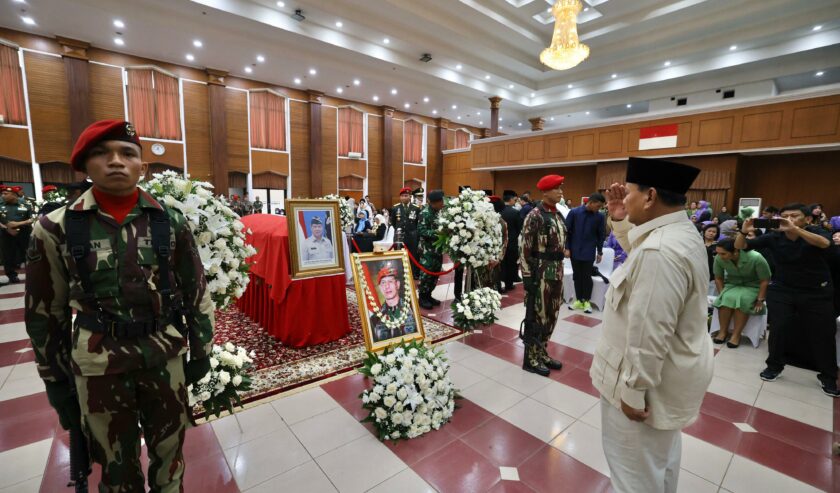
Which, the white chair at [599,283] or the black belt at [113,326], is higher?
the black belt at [113,326]

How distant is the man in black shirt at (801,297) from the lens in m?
2.98

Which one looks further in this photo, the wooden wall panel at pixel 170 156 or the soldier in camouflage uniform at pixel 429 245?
the wooden wall panel at pixel 170 156

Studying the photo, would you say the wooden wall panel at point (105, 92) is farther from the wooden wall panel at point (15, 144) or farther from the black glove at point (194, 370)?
the black glove at point (194, 370)

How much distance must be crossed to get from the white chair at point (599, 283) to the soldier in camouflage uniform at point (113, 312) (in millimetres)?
5196

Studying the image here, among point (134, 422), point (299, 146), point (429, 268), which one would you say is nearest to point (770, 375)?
point (429, 268)

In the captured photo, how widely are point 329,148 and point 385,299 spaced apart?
1358 cm

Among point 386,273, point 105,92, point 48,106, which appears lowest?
point 386,273

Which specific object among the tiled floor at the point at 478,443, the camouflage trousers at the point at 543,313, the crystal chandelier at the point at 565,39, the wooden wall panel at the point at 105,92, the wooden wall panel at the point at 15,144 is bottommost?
the tiled floor at the point at 478,443

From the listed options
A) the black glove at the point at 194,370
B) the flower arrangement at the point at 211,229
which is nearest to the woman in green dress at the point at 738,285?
the flower arrangement at the point at 211,229

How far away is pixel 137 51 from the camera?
10.9 meters

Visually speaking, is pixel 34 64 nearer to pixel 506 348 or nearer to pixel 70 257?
pixel 70 257

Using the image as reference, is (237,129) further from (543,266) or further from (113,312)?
(113,312)

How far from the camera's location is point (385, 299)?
327 centimetres

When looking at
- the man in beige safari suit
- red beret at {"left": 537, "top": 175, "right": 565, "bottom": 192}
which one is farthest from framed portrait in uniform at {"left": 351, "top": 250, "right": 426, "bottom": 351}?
the man in beige safari suit
